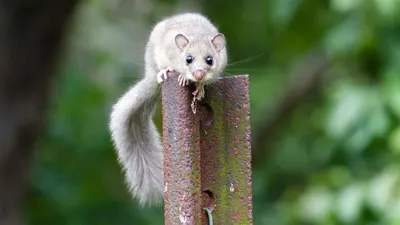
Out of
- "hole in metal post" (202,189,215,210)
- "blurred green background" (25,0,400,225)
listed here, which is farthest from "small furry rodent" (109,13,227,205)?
"blurred green background" (25,0,400,225)

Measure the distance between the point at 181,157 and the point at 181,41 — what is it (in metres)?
0.54

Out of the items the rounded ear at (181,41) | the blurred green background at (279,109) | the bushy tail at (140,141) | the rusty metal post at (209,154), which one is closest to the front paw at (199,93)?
the rusty metal post at (209,154)

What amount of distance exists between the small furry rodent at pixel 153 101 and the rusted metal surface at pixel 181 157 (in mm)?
73

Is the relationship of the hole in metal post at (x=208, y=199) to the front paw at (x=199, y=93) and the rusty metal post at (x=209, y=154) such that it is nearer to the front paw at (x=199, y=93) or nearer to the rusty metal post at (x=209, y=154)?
the rusty metal post at (x=209, y=154)

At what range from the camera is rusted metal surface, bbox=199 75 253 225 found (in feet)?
5.30

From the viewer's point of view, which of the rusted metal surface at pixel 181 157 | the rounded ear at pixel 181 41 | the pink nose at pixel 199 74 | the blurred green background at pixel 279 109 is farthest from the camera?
the blurred green background at pixel 279 109

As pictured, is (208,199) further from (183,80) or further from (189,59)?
(189,59)

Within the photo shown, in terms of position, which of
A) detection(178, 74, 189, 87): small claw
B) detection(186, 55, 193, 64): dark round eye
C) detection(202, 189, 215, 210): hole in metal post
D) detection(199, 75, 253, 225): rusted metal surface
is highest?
detection(186, 55, 193, 64): dark round eye

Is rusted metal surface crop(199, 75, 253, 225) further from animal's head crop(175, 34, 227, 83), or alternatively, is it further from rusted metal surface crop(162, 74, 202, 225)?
animal's head crop(175, 34, 227, 83)

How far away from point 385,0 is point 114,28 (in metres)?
4.39

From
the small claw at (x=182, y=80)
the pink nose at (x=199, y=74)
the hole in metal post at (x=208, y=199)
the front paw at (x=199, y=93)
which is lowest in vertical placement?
the hole in metal post at (x=208, y=199)

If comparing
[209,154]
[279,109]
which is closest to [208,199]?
[209,154]

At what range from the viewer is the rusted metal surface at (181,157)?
1.59 meters

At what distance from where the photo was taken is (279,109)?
275 inches
